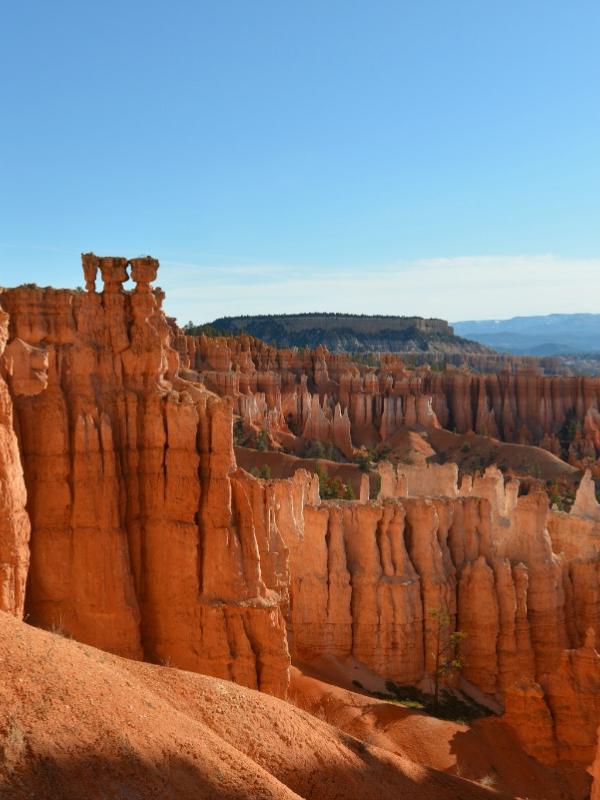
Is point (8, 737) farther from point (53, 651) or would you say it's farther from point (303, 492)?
point (303, 492)

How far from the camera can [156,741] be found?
35.0ft

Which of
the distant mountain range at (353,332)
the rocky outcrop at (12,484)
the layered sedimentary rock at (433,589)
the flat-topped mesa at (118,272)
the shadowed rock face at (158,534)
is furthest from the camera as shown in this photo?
the distant mountain range at (353,332)

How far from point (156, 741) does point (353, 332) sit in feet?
506

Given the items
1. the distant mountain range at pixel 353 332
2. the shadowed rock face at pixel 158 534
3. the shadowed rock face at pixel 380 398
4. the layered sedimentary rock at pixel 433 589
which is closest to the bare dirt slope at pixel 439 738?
the shadowed rock face at pixel 158 534

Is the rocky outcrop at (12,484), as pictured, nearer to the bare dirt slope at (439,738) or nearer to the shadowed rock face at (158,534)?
the shadowed rock face at (158,534)

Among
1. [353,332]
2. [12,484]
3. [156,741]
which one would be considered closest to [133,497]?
[12,484]

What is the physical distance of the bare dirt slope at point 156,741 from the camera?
9.59 m

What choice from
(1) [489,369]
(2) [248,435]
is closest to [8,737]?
(2) [248,435]

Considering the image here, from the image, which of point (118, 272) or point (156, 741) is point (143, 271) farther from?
point (156, 741)

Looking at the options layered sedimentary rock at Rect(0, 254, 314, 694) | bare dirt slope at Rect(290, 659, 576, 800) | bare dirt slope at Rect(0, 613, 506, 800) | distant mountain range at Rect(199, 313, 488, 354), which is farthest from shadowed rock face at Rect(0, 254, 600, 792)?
distant mountain range at Rect(199, 313, 488, 354)

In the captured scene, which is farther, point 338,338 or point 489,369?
point 338,338

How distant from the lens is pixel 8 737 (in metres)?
9.48

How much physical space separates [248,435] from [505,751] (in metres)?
47.4

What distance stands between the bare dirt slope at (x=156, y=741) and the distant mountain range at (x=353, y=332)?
14055 centimetres
